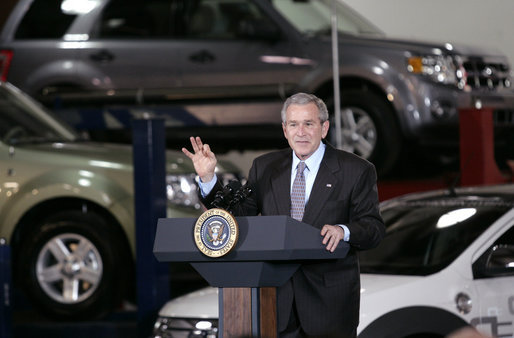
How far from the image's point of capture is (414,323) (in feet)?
15.9

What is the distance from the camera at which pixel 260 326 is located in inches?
136

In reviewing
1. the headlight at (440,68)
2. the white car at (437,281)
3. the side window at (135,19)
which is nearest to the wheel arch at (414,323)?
the white car at (437,281)

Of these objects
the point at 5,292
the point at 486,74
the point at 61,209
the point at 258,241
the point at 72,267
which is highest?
the point at 486,74

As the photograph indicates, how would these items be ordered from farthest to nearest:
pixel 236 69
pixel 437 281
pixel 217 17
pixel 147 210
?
1. pixel 217 17
2. pixel 236 69
3. pixel 147 210
4. pixel 437 281

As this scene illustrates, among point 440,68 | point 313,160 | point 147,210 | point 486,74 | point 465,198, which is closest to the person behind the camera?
point 313,160

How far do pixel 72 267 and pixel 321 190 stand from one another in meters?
3.63

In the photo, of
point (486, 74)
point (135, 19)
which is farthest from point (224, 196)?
point (135, 19)

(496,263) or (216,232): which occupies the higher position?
(216,232)

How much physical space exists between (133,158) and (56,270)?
928 millimetres

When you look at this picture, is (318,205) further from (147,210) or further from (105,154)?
(105,154)

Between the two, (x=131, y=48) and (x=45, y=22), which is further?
(x=45, y=22)

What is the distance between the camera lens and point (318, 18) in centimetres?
938

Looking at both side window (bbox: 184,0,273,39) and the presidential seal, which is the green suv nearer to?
side window (bbox: 184,0,273,39)

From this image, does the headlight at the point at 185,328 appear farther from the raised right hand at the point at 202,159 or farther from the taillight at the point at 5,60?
the taillight at the point at 5,60
